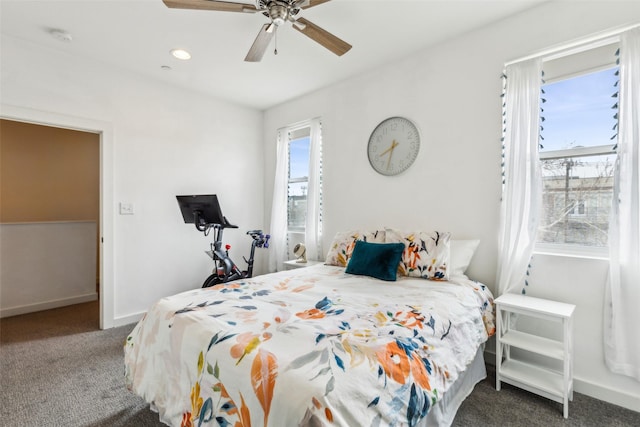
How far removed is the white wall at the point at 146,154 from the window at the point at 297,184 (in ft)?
2.27

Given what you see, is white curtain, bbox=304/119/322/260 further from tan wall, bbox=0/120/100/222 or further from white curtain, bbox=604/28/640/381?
tan wall, bbox=0/120/100/222

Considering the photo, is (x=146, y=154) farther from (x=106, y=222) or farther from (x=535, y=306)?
(x=535, y=306)

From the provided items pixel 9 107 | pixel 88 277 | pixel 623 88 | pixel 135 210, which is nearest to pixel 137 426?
pixel 135 210

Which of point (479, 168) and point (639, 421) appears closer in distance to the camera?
point (639, 421)

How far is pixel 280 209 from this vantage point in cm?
425

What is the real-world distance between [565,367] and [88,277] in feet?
16.8

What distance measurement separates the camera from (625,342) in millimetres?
1864

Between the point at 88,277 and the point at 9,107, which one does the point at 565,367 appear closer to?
the point at 9,107

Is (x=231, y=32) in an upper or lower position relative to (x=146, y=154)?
upper

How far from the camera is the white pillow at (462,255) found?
2.46 m

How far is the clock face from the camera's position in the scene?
9.75ft

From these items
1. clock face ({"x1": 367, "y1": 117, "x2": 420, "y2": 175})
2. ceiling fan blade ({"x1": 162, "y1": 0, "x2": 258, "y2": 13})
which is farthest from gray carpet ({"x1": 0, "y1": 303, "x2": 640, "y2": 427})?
ceiling fan blade ({"x1": 162, "y1": 0, "x2": 258, "y2": 13})

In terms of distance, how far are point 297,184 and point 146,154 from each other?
72.8 inches

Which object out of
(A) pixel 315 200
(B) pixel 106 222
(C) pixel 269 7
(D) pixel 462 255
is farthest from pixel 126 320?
(D) pixel 462 255
